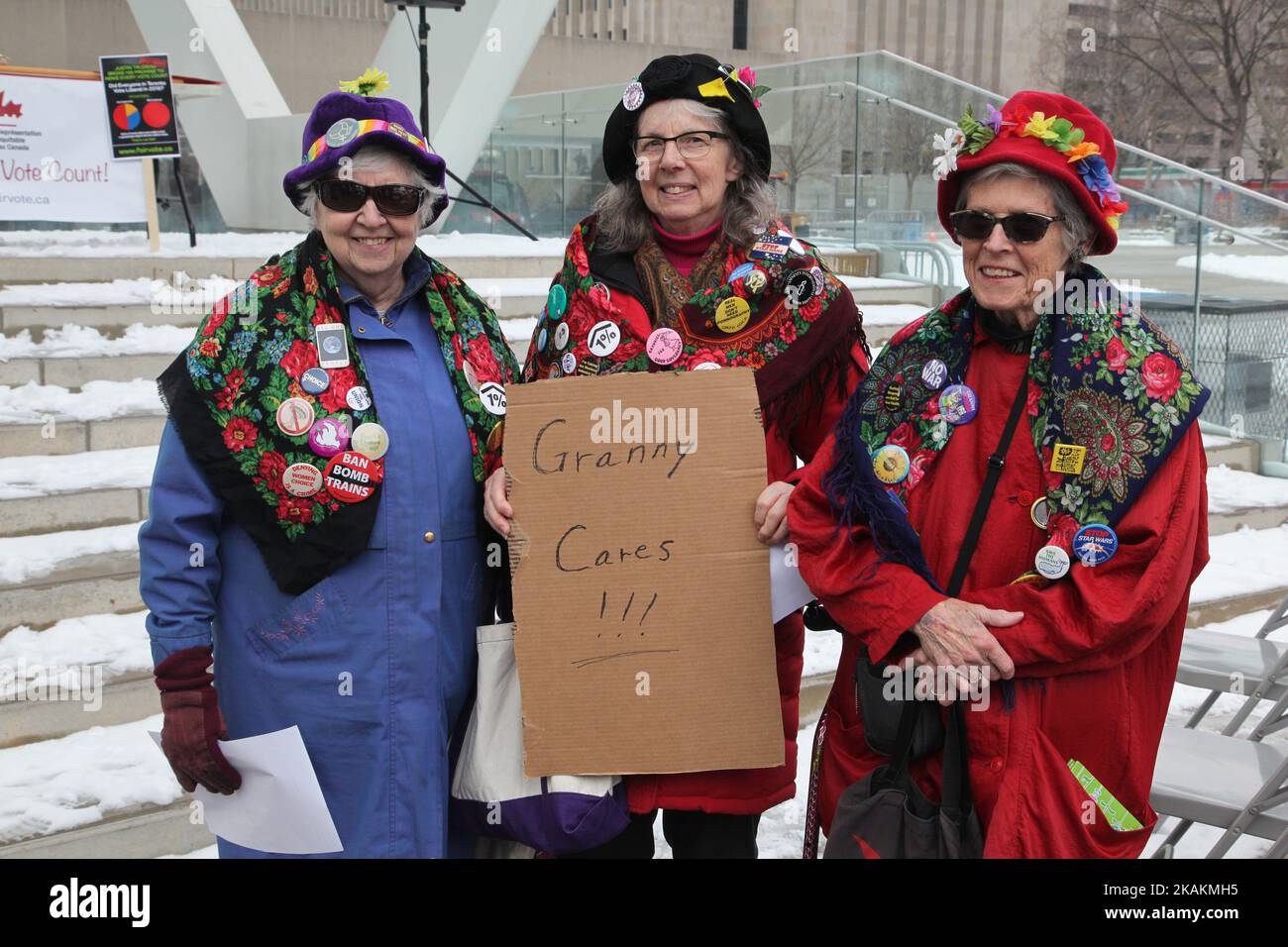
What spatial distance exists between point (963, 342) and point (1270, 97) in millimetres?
35561

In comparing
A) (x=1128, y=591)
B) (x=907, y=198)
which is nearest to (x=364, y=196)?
(x=1128, y=591)

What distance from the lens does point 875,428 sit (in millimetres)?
2273

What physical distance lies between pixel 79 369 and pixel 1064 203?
516 cm

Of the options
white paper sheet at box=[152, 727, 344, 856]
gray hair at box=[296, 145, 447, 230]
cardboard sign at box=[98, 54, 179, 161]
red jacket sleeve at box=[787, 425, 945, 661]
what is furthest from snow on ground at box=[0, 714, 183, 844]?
cardboard sign at box=[98, 54, 179, 161]

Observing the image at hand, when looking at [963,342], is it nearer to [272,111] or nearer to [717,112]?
[717,112]

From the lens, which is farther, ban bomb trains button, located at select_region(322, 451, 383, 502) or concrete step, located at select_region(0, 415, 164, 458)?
concrete step, located at select_region(0, 415, 164, 458)

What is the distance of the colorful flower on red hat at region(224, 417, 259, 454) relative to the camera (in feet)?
7.64

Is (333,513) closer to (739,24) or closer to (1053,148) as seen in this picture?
(1053,148)

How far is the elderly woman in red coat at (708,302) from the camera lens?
8.34ft

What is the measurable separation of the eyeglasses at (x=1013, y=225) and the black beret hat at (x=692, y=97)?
2.15 ft

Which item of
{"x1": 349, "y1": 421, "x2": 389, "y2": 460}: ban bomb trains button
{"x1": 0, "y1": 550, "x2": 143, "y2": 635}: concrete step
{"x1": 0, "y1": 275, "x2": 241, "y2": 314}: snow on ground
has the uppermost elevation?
{"x1": 0, "y1": 275, "x2": 241, "y2": 314}: snow on ground

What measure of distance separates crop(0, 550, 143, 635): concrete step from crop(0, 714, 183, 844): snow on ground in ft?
1.91

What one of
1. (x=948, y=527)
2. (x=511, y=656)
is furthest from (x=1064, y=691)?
(x=511, y=656)

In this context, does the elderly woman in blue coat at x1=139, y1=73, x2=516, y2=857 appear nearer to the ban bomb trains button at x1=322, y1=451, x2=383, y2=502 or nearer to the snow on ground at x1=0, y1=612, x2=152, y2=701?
the ban bomb trains button at x1=322, y1=451, x2=383, y2=502
